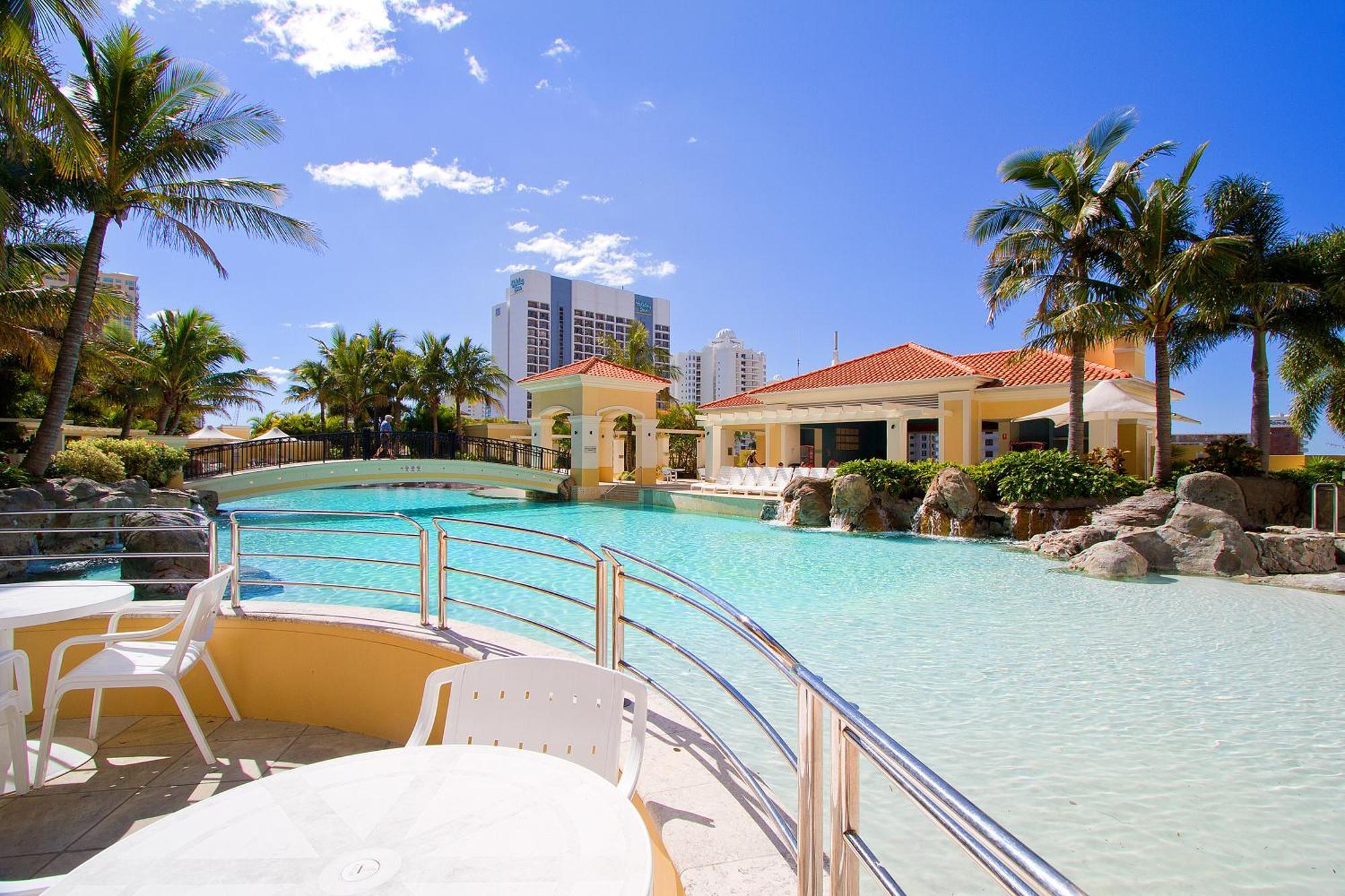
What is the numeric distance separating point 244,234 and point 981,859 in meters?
17.1

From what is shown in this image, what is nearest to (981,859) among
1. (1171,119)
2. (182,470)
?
(1171,119)

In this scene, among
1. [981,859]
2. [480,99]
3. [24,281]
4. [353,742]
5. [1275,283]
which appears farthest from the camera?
[1275,283]

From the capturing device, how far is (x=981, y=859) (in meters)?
0.84

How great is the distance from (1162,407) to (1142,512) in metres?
3.96

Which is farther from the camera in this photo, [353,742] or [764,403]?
[764,403]

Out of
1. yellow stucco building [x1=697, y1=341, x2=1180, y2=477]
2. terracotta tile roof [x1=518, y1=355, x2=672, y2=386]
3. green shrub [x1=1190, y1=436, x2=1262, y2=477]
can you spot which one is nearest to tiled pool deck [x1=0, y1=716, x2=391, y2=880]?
green shrub [x1=1190, y1=436, x2=1262, y2=477]

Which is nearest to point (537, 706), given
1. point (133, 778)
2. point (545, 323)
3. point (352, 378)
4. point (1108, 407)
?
point (133, 778)

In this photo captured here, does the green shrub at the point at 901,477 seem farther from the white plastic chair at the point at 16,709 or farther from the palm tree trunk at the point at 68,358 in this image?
the palm tree trunk at the point at 68,358

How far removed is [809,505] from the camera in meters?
17.0

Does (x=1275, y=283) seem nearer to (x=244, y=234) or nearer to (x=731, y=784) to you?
(x=731, y=784)

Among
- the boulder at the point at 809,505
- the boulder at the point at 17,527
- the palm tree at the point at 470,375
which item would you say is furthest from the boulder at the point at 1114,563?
the palm tree at the point at 470,375

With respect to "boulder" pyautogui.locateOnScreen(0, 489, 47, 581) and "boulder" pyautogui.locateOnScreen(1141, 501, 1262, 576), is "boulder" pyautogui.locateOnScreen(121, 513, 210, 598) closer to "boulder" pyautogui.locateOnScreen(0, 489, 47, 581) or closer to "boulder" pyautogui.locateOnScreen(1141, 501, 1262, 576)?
"boulder" pyautogui.locateOnScreen(0, 489, 47, 581)

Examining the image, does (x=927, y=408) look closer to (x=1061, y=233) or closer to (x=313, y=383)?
(x=1061, y=233)

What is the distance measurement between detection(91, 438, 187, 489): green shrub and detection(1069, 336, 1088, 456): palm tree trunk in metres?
22.6
